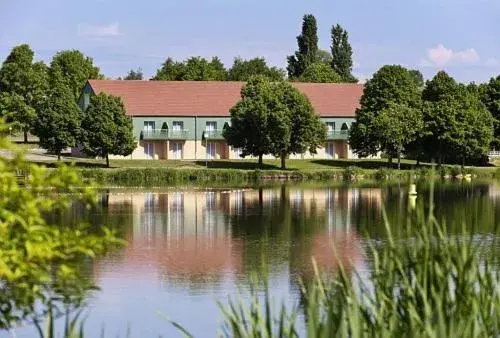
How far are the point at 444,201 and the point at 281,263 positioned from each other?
70.1 feet

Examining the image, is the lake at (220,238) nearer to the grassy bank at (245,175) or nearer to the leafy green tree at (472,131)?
the grassy bank at (245,175)

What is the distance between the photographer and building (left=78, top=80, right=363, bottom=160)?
81.8 m

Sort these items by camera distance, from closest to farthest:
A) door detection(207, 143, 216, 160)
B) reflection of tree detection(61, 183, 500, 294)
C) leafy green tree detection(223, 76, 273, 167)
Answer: reflection of tree detection(61, 183, 500, 294), leafy green tree detection(223, 76, 273, 167), door detection(207, 143, 216, 160)

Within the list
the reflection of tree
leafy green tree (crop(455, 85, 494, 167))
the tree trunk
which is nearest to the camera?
the reflection of tree

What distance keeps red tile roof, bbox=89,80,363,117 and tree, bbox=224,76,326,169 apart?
9.36m

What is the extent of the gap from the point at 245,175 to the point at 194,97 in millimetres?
20372

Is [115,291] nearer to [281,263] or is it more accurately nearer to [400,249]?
[281,263]

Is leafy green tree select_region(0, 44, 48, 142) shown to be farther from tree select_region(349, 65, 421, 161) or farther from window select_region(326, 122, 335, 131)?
tree select_region(349, 65, 421, 161)

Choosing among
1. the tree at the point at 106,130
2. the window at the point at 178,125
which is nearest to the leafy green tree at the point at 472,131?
the window at the point at 178,125

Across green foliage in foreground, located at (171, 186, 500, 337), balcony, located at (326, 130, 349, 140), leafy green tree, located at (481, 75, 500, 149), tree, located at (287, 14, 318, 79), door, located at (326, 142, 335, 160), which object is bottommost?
green foliage in foreground, located at (171, 186, 500, 337)

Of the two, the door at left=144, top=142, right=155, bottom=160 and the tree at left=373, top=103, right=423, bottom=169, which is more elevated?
the tree at left=373, top=103, right=423, bottom=169

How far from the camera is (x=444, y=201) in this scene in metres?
45.8

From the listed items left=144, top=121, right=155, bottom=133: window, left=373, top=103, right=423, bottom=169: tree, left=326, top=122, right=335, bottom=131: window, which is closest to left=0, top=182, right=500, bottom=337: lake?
left=373, top=103, right=423, bottom=169: tree

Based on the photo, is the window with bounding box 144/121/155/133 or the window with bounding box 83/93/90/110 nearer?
the window with bounding box 144/121/155/133
